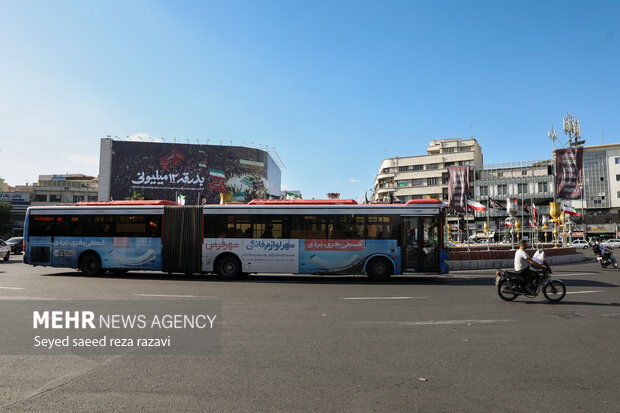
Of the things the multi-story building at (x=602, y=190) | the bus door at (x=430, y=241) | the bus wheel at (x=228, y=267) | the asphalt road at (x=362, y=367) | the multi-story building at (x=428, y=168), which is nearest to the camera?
the asphalt road at (x=362, y=367)

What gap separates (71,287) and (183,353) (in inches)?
342

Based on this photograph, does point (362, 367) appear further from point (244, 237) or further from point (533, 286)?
point (244, 237)

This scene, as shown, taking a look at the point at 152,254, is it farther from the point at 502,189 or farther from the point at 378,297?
the point at 502,189

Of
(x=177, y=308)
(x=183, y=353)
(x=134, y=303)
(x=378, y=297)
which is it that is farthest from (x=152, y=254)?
(x=183, y=353)

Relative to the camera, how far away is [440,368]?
4.79 meters

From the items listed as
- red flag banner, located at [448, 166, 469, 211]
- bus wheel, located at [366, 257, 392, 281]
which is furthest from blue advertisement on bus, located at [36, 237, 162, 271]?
red flag banner, located at [448, 166, 469, 211]

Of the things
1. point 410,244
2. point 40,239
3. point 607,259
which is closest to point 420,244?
point 410,244

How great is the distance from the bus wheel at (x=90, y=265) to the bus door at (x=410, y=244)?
1177cm

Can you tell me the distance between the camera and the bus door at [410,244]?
14.2 m

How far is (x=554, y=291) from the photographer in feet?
31.9

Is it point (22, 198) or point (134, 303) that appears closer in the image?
point (134, 303)

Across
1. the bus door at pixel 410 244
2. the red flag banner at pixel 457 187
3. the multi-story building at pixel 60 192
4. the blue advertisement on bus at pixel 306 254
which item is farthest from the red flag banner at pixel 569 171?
the multi-story building at pixel 60 192

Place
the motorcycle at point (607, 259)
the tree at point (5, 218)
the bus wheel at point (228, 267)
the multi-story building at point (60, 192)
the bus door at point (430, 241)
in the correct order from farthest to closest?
1. the multi-story building at point (60, 192)
2. the tree at point (5, 218)
3. the motorcycle at point (607, 259)
4. the bus wheel at point (228, 267)
5. the bus door at point (430, 241)

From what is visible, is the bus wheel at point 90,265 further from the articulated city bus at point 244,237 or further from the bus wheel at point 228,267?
the bus wheel at point 228,267
